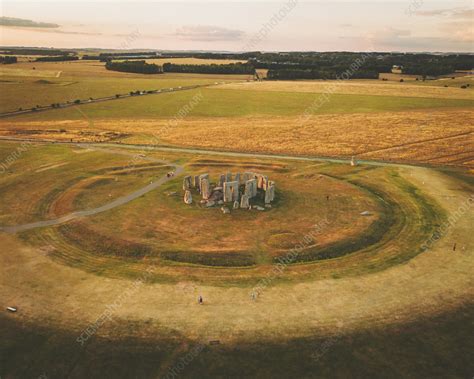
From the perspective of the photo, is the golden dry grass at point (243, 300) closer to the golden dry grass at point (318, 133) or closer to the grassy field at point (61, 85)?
the golden dry grass at point (318, 133)

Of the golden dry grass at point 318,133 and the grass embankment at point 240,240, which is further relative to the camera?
the golden dry grass at point 318,133

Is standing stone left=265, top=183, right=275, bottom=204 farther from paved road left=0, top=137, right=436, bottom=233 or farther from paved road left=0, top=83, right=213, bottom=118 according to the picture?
paved road left=0, top=83, right=213, bottom=118

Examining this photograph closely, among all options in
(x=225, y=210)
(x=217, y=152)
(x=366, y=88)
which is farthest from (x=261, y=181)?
(x=366, y=88)

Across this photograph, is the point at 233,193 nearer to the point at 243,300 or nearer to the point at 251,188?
the point at 251,188

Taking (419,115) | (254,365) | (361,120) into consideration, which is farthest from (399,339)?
(419,115)

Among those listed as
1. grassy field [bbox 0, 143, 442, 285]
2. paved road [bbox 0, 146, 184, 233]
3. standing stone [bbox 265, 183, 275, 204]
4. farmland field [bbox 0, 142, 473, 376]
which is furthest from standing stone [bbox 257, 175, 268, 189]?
paved road [bbox 0, 146, 184, 233]

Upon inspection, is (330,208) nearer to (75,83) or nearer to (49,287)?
(49,287)

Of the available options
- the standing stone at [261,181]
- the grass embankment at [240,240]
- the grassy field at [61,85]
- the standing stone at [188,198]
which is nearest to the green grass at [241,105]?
the grassy field at [61,85]
